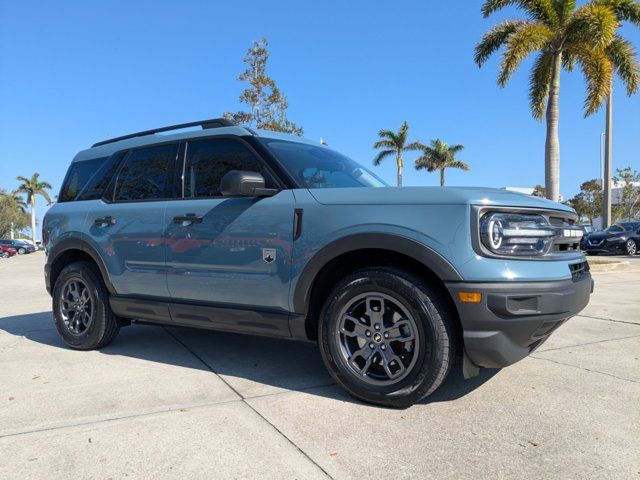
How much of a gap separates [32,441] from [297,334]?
1.65m

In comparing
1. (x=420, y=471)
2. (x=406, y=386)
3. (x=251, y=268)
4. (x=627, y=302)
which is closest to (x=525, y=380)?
(x=406, y=386)

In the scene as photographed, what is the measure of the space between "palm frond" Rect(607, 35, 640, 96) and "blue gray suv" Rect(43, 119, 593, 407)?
14534 millimetres

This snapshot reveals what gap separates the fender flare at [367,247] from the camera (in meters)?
2.87

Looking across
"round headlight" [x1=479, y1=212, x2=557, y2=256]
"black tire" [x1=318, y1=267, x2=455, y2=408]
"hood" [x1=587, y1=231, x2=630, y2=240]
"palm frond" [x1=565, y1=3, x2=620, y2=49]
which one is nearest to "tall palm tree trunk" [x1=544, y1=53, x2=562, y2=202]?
"palm frond" [x1=565, y1=3, x2=620, y2=49]

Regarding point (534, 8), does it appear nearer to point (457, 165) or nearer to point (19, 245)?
point (457, 165)

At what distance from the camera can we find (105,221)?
4.55 metres

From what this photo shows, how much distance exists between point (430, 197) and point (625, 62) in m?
15.7

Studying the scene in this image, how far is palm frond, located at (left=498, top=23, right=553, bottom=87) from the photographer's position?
45.1 ft

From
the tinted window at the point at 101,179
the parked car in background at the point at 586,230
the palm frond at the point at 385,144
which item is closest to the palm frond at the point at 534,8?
the parked car in background at the point at 586,230

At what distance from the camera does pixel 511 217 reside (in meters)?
2.92

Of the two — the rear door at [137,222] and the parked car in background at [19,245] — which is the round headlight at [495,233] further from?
the parked car in background at [19,245]

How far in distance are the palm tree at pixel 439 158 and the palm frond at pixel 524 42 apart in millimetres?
24366

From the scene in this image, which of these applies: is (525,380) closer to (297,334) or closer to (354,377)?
(354,377)

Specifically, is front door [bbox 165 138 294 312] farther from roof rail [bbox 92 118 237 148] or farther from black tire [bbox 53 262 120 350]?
black tire [bbox 53 262 120 350]
